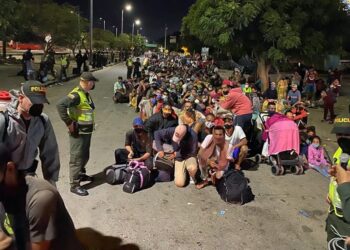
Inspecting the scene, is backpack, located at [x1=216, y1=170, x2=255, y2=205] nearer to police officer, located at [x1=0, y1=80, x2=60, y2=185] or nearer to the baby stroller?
the baby stroller

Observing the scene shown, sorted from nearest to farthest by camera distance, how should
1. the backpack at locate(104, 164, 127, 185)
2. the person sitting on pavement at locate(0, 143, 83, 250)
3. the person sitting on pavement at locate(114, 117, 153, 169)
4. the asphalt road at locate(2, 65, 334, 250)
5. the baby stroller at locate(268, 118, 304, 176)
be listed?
the person sitting on pavement at locate(0, 143, 83, 250) < the asphalt road at locate(2, 65, 334, 250) < the backpack at locate(104, 164, 127, 185) < the person sitting on pavement at locate(114, 117, 153, 169) < the baby stroller at locate(268, 118, 304, 176)

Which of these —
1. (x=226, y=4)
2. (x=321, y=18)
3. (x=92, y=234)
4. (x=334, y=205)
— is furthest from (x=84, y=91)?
(x=321, y=18)

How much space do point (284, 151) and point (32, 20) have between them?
3097 centimetres

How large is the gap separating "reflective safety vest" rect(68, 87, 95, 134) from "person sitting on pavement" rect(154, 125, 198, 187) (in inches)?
58.6

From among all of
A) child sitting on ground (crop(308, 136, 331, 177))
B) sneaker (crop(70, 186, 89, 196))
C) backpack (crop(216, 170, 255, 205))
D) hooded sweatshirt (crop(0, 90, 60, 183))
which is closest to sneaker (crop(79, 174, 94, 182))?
sneaker (crop(70, 186, 89, 196))

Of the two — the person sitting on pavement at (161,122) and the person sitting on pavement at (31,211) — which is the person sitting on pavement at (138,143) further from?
the person sitting on pavement at (31,211)

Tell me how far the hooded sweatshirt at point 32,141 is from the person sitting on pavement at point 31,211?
123cm

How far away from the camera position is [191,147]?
7.07 meters

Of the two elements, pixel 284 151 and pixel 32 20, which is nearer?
pixel 284 151

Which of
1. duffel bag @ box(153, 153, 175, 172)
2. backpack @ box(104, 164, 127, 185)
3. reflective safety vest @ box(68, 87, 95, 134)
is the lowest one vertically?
backpack @ box(104, 164, 127, 185)

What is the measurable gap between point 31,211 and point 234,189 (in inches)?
180

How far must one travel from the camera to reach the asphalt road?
489cm

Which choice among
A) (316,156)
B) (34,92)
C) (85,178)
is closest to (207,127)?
(316,156)

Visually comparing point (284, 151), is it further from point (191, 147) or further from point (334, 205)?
point (334, 205)
